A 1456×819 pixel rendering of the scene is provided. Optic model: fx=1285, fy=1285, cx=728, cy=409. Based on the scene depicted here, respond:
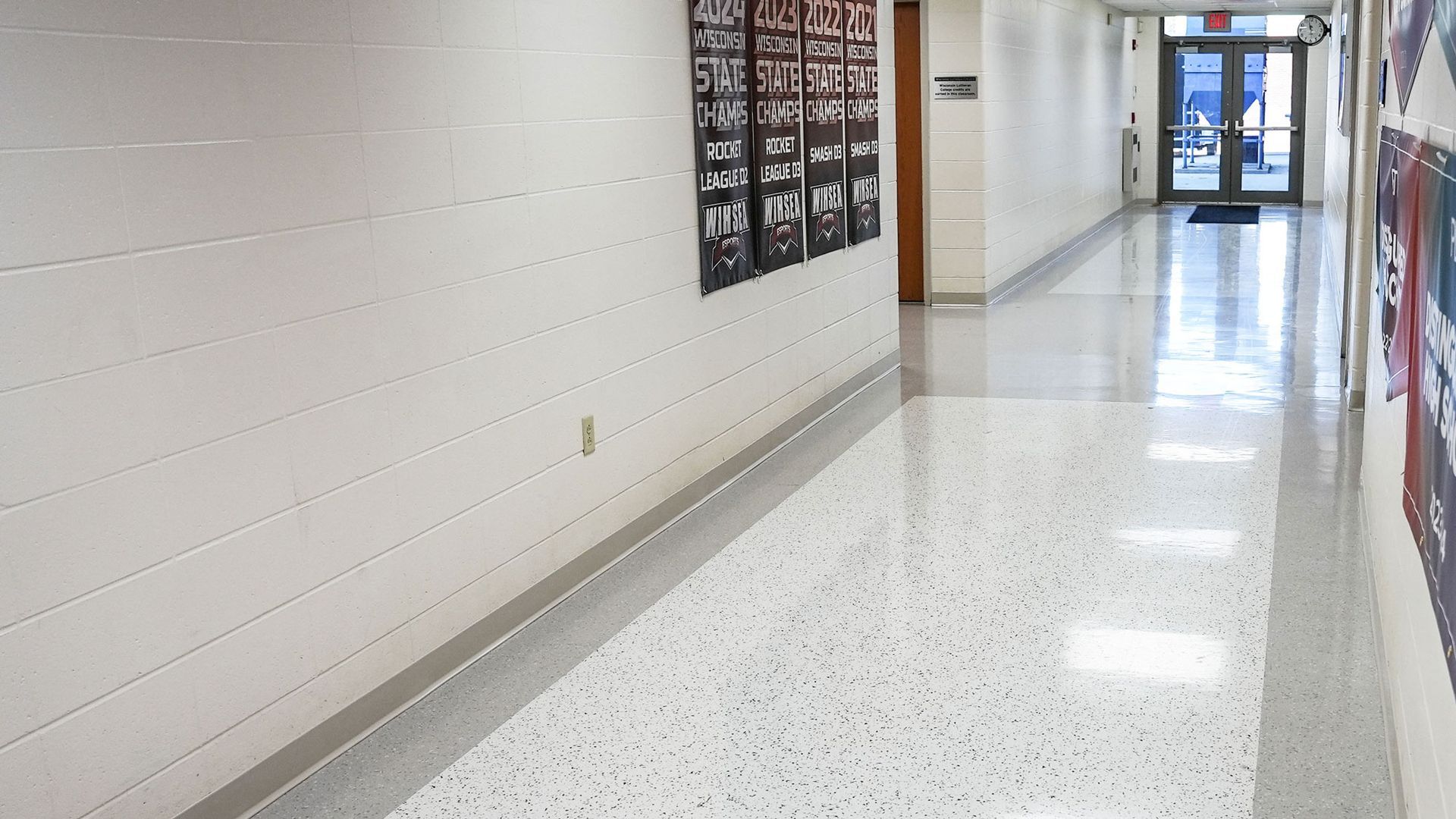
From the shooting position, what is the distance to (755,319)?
560 centimetres

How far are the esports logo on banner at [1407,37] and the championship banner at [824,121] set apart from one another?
275 cm

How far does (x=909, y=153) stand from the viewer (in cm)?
952

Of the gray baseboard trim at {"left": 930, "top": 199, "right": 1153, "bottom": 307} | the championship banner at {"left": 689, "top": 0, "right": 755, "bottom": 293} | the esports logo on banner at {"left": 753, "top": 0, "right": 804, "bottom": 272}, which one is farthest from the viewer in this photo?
the gray baseboard trim at {"left": 930, "top": 199, "right": 1153, "bottom": 307}

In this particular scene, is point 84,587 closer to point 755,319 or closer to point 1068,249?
point 755,319

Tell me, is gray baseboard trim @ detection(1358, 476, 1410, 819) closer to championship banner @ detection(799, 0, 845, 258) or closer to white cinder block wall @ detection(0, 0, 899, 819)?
white cinder block wall @ detection(0, 0, 899, 819)

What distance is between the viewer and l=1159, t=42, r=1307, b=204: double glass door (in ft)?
55.2

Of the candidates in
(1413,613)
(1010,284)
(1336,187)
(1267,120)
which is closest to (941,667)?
(1413,613)

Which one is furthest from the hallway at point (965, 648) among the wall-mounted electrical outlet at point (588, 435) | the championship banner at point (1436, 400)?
the championship banner at point (1436, 400)

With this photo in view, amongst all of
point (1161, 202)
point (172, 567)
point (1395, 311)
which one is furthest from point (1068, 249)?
point (172, 567)

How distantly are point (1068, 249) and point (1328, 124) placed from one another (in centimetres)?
290

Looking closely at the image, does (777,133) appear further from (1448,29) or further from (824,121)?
(1448,29)

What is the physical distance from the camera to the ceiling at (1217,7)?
1452 cm

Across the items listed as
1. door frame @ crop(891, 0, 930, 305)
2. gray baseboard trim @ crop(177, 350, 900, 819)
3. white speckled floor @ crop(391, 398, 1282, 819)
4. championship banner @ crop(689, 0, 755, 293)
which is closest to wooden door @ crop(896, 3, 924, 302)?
door frame @ crop(891, 0, 930, 305)

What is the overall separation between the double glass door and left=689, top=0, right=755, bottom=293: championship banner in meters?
13.6
